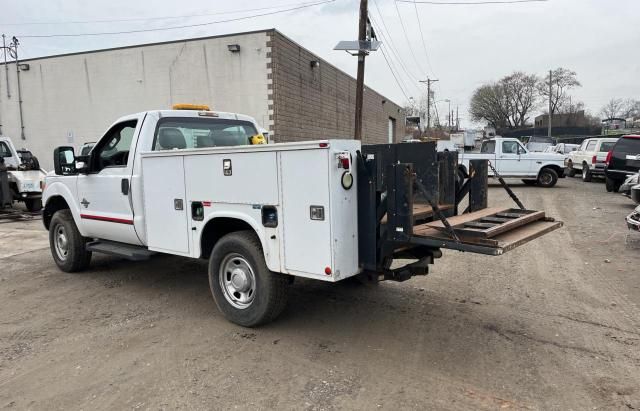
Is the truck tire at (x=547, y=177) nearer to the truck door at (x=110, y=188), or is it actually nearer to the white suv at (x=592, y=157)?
the white suv at (x=592, y=157)

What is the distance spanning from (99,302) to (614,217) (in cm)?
1111

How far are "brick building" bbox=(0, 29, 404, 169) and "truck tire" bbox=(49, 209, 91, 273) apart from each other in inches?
479

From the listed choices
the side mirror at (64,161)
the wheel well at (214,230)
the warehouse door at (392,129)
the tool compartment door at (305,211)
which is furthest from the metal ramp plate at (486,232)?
the warehouse door at (392,129)

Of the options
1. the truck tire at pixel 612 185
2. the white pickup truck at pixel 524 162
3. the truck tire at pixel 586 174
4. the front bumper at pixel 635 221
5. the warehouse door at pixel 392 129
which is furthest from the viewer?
the warehouse door at pixel 392 129

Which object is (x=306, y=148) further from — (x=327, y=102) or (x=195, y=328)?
(x=327, y=102)

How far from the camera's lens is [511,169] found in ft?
62.4

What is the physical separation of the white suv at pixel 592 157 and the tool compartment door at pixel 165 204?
19.4 metres

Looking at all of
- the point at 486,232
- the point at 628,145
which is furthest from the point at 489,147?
the point at 486,232

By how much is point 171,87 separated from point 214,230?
17121 mm

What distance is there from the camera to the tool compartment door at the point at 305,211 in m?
3.73

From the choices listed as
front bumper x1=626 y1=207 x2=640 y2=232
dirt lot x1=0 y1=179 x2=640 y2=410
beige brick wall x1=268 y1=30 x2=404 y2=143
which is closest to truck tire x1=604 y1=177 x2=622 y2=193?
front bumper x1=626 y1=207 x2=640 y2=232

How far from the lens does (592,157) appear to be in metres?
20.6

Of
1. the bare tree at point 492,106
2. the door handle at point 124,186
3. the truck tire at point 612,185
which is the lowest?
the truck tire at point 612,185

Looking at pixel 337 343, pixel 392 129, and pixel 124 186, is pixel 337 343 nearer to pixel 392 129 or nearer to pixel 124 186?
pixel 124 186
